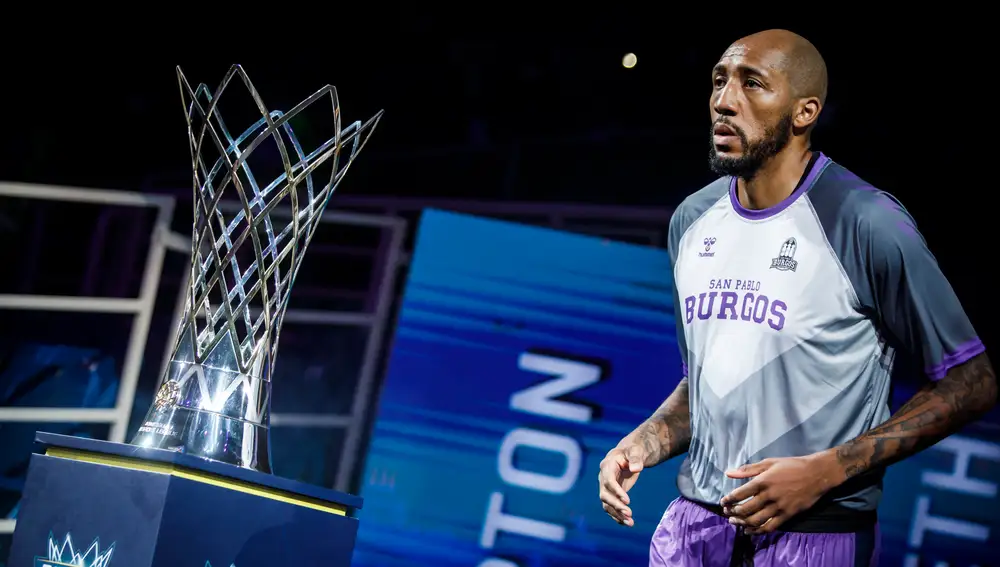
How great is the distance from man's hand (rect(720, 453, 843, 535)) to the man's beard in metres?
0.46

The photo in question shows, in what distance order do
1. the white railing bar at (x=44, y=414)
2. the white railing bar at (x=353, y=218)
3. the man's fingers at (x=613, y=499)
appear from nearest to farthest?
the man's fingers at (x=613, y=499) < the white railing bar at (x=44, y=414) < the white railing bar at (x=353, y=218)

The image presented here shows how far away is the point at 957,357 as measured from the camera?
133cm

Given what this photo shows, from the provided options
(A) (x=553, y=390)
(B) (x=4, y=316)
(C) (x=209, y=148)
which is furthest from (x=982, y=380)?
(B) (x=4, y=316)

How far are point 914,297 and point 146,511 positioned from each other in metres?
1.06

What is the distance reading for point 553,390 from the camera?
2934 millimetres

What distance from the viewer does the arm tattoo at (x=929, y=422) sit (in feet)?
4.36

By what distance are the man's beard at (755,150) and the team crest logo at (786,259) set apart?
5.2 inches

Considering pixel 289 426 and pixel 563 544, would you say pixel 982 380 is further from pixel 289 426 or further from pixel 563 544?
pixel 289 426

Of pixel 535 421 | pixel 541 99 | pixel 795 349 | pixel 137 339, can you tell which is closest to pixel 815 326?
pixel 795 349

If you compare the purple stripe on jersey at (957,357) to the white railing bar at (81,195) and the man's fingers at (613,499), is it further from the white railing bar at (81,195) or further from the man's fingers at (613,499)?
the white railing bar at (81,195)

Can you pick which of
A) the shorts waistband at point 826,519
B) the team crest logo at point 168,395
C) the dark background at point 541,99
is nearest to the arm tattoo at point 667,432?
the shorts waistband at point 826,519

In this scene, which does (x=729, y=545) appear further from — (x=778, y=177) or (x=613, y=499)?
(x=778, y=177)

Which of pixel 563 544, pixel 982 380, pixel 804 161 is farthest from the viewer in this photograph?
pixel 563 544

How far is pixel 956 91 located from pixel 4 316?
11.9ft
